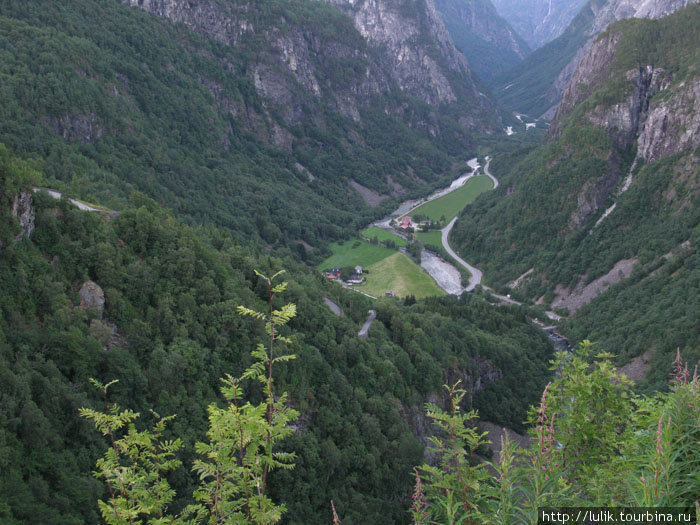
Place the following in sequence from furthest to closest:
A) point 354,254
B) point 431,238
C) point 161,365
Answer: point 431,238 < point 354,254 < point 161,365

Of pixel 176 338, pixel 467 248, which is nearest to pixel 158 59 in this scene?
pixel 467 248

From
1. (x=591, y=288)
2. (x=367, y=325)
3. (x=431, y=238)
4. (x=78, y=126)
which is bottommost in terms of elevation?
(x=367, y=325)

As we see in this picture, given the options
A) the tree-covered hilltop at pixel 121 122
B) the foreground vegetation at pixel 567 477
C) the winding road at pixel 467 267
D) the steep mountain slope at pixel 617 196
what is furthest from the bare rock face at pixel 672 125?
the foreground vegetation at pixel 567 477

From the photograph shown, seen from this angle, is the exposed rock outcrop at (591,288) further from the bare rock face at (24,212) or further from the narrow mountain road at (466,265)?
the bare rock face at (24,212)

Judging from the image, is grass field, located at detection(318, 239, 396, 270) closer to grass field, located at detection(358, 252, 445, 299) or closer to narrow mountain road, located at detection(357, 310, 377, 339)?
grass field, located at detection(358, 252, 445, 299)

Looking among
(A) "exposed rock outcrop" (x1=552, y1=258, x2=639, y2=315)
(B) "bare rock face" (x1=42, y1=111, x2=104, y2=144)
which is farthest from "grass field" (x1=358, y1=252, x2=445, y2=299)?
(B) "bare rock face" (x1=42, y1=111, x2=104, y2=144)

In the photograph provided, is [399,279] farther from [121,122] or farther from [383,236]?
[121,122]

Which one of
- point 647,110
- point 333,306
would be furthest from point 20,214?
point 647,110
